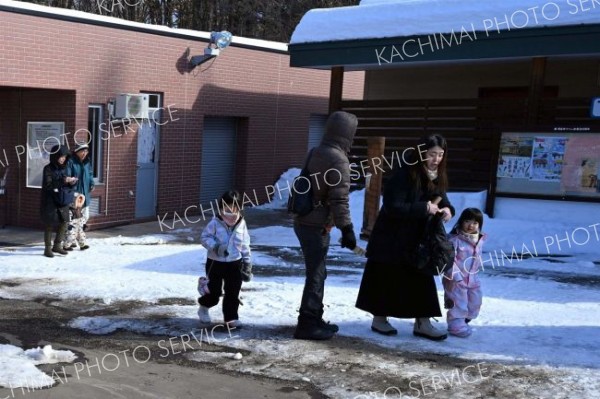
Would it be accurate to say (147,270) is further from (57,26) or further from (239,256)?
(57,26)

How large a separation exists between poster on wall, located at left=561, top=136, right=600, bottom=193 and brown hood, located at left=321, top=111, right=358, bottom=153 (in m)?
6.13

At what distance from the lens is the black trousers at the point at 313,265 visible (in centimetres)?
596

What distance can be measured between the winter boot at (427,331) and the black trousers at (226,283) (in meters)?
1.60

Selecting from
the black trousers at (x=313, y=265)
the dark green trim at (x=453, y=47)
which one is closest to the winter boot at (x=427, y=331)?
the black trousers at (x=313, y=265)

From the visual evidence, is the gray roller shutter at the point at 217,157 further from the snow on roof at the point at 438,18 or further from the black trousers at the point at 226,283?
the black trousers at the point at 226,283

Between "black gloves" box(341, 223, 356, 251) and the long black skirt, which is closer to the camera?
"black gloves" box(341, 223, 356, 251)

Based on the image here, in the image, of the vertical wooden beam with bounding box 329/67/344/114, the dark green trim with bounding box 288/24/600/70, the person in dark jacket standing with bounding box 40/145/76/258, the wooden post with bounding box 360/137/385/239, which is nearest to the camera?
the person in dark jacket standing with bounding box 40/145/76/258

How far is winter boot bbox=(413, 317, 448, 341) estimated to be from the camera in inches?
241

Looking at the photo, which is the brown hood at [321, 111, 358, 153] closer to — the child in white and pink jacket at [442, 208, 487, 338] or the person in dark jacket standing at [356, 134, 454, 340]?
the person in dark jacket standing at [356, 134, 454, 340]

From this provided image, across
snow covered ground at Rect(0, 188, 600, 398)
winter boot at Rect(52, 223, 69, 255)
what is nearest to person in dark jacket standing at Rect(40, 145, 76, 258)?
winter boot at Rect(52, 223, 69, 255)

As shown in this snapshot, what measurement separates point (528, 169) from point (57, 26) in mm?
8219

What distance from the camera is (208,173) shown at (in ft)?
54.3

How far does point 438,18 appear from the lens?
11773 millimetres

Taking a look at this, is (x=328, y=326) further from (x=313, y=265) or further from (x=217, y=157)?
(x=217, y=157)
